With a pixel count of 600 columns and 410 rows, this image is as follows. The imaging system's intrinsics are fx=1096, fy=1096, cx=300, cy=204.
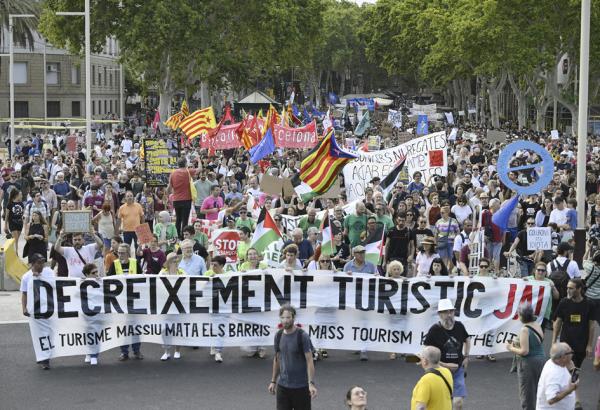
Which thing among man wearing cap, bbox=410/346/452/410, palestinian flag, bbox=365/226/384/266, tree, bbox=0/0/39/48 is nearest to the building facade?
tree, bbox=0/0/39/48

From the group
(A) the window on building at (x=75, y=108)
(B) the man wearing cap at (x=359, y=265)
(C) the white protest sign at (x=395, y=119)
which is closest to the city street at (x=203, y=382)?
(B) the man wearing cap at (x=359, y=265)

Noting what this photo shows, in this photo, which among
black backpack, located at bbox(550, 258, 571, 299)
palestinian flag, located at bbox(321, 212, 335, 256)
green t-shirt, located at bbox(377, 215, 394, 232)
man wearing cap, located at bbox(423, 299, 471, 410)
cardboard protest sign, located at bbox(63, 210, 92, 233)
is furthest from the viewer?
green t-shirt, located at bbox(377, 215, 394, 232)

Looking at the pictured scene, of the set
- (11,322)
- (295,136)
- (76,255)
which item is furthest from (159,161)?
(11,322)

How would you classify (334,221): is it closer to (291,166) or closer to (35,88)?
(291,166)

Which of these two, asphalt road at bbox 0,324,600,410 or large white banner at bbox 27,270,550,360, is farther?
large white banner at bbox 27,270,550,360

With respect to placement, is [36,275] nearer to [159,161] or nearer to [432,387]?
[432,387]

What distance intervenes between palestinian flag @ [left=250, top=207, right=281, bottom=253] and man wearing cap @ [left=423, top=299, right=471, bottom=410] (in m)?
5.46

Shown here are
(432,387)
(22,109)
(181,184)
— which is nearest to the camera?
(432,387)

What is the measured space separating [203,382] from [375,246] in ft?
13.6

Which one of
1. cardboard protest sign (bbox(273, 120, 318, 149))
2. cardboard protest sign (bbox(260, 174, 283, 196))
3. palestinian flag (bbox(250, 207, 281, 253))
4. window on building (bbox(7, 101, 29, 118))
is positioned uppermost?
window on building (bbox(7, 101, 29, 118))

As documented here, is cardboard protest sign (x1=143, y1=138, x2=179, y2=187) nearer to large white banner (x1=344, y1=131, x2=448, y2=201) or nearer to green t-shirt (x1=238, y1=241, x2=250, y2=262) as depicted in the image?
large white banner (x1=344, y1=131, x2=448, y2=201)

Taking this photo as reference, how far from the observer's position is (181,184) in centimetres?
1970

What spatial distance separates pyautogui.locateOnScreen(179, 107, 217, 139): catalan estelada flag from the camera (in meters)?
30.3

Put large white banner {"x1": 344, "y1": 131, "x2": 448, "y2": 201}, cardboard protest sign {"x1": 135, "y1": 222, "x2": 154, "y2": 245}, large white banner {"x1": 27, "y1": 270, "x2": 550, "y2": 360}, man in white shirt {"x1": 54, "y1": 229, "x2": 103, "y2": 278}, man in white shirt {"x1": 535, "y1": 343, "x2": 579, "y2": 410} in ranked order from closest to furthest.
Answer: man in white shirt {"x1": 535, "y1": 343, "x2": 579, "y2": 410}
large white banner {"x1": 27, "y1": 270, "x2": 550, "y2": 360}
man in white shirt {"x1": 54, "y1": 229, "x2": 103, "y2": 278}
cardboard protest sign {"x1": 135, "y1": 222, "x2": 154, "y2": 245}
large white banner {"x1": 344, "y1": 131, "x2": 448, "y2": 201}
